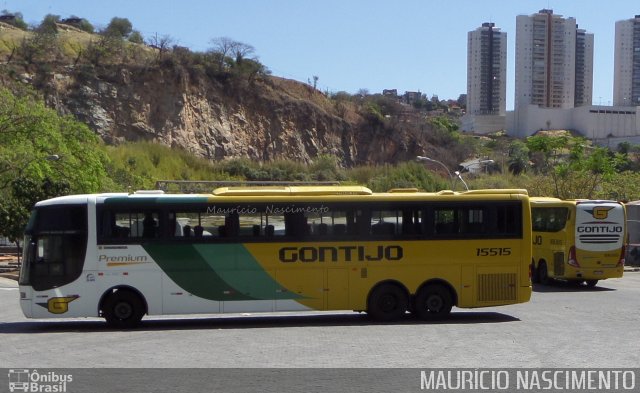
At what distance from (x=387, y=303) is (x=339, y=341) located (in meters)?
3.96

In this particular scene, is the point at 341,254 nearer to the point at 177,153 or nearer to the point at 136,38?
the point at 177,153

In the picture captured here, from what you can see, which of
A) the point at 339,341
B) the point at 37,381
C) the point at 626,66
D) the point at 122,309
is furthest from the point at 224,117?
the point at 626,66

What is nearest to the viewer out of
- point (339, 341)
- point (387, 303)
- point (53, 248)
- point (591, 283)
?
point (339, 341)

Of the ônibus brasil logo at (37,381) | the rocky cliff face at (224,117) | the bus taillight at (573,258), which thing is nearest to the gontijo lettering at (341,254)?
the ônibus brasil logo at (37,381)

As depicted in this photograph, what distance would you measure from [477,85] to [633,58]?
33277mm

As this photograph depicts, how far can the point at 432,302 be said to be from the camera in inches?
722

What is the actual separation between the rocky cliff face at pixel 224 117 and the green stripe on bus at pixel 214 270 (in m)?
63.9

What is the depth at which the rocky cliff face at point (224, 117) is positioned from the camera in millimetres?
81375

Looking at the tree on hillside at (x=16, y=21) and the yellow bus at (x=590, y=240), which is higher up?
the tree on hillside at (x=16, y=21)

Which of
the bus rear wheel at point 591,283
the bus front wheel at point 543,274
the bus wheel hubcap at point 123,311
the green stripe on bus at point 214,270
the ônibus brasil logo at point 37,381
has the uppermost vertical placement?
the green stripe on bus at point 214,270

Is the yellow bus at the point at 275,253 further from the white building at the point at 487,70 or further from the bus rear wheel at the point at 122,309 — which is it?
the white building at the point at 487,70

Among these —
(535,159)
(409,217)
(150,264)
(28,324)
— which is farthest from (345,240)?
(535,159)

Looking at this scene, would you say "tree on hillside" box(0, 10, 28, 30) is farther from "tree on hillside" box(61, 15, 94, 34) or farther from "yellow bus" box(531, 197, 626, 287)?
"yellow bus" box(531, 197, 626, 287)

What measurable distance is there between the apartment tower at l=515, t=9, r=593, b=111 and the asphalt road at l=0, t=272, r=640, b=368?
14458 cm
